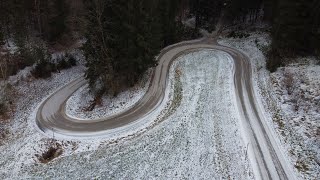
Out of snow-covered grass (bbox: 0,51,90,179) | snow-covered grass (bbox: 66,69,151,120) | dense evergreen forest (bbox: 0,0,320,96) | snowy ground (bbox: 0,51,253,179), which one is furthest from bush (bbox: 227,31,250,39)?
snow-covered grass (bbox: 0,51,90,179)

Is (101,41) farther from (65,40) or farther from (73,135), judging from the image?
(65,40)

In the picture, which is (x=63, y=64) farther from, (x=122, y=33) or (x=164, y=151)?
(x=164, y=151)

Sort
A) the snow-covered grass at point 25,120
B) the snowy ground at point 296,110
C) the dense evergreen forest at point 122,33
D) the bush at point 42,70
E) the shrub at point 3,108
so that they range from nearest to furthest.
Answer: the snowy ground at point 296,110 < the snow-covered grass at point 25,120 < the dense evergreen forest at point 122,33 < the shrub at point 3,108 < the bush at point 42,70

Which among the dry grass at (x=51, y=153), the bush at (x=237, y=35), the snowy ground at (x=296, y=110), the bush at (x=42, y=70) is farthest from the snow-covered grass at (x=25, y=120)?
the bush at (x=237, y=35)

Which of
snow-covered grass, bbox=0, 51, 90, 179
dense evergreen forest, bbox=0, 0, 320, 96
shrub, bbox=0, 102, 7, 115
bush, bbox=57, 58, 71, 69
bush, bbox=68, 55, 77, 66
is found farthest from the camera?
bush, bbox=68, 55, 77, 66

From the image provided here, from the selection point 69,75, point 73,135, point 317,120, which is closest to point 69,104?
point 73,135

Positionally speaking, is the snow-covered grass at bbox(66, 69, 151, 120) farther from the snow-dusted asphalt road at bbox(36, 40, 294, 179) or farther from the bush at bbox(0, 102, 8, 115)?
the bush at bbox(0, 102, 8, 115)

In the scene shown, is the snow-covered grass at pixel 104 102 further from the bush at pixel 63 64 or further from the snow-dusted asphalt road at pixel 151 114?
the bush at pixel 63 64
